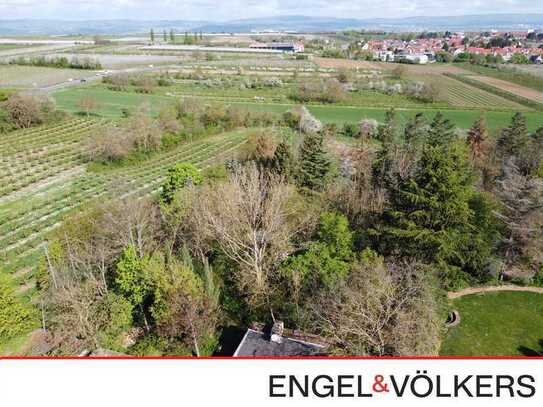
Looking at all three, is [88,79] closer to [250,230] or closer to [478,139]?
[478,139]

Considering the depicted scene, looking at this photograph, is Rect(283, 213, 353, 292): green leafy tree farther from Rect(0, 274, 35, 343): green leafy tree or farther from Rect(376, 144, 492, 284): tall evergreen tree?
Rect(0, 274, 35, 343): green leafy tree

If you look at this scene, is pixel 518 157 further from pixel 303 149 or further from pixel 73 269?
pixel 73 269

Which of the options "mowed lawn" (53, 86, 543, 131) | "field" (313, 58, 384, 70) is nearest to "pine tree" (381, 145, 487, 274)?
"mowed lawn" (53, 86, 543, 131)

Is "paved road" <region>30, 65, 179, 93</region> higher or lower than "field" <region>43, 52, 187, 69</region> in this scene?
lower

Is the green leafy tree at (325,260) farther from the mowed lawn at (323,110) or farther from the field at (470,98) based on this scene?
the field at (470,98)

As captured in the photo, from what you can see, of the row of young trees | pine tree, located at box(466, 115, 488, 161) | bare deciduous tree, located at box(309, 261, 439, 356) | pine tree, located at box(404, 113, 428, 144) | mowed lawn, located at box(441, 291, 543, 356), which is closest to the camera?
bare deciduous tree, located at box(309, 261, 439, 356)

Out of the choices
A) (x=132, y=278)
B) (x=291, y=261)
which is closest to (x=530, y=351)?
(x=291, y=261)
